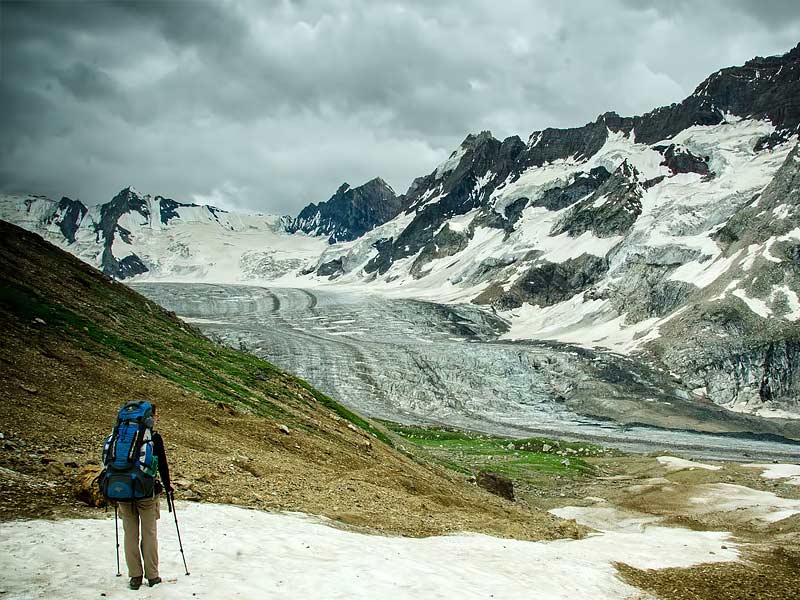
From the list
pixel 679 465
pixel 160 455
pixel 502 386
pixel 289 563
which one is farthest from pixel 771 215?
pixel 160 455

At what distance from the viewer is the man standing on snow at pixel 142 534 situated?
1024cm

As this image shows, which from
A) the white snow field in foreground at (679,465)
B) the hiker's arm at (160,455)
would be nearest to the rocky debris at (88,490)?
the hiker's arm at (160,455)

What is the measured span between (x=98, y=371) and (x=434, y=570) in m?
20.1

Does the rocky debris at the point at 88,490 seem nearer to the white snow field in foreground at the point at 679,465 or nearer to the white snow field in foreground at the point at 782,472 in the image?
the white snow field in foreground at the point at 679,465

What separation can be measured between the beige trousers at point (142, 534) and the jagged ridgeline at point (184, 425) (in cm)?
396

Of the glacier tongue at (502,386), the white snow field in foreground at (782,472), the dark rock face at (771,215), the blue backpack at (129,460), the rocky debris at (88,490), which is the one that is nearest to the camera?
the blue backpack at (129,460)

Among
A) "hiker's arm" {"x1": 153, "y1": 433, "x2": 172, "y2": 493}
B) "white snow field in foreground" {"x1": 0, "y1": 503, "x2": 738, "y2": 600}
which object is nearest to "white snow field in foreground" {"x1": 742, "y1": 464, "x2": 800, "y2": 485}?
"white snow field in foreground" {"x1": 0, "y1": 503, "x2": 738, "y2": 600}

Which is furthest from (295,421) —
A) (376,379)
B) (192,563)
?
(376,379)

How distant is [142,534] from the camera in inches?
416

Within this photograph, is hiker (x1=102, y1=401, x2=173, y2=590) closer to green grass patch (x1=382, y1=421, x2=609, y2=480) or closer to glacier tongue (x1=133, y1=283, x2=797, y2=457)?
green grass patch (x1=382, y1=421, x2=609, y2=480)

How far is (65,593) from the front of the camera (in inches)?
377

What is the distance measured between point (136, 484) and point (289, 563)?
400 centimetres

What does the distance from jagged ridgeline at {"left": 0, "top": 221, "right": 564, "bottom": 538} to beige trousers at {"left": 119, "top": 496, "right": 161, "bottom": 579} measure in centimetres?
396

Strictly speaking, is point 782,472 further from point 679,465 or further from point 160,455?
point 160,455
